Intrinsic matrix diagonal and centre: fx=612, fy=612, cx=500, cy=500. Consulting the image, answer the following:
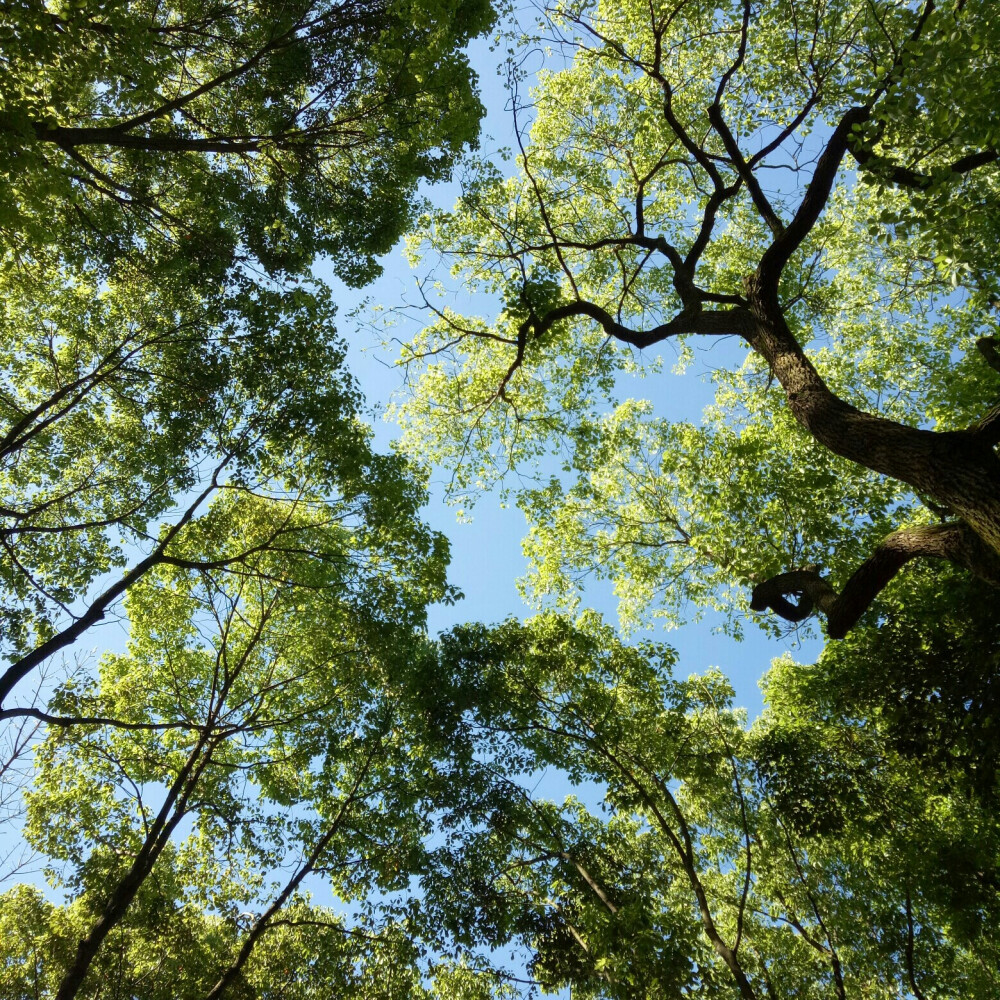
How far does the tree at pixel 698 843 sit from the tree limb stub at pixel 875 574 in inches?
113

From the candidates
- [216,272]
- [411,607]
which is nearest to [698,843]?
[411,607]

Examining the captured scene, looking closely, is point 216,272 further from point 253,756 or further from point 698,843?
point 698,843

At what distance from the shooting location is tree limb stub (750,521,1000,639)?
14.8ft

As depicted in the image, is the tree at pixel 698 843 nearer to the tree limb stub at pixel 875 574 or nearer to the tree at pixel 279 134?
the tree limb stub at pixel 875 574

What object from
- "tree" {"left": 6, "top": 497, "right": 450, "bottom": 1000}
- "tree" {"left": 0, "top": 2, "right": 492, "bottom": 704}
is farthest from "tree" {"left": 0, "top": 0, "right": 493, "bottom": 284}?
"tree" {"left": 6, "top": 497, "right": 450, "bottom": 1000}

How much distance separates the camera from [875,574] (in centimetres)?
532

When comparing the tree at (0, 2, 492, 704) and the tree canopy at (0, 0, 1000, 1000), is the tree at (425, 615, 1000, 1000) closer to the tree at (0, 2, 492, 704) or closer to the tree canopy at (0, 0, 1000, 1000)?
the tree canopy at (0, 0, 1000, 1000)

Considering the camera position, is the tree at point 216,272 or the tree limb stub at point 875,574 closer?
the tree limb stub at point 875,574

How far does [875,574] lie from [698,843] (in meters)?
8.74

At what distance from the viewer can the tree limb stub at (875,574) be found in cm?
451

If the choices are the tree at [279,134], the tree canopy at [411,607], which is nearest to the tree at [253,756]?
the tree canopy at [411,607]

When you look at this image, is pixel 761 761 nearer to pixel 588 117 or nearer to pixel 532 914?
pixel 532 914

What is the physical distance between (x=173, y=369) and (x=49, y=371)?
1.91 metres

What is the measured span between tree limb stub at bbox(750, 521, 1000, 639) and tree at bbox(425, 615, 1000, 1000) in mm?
2878
